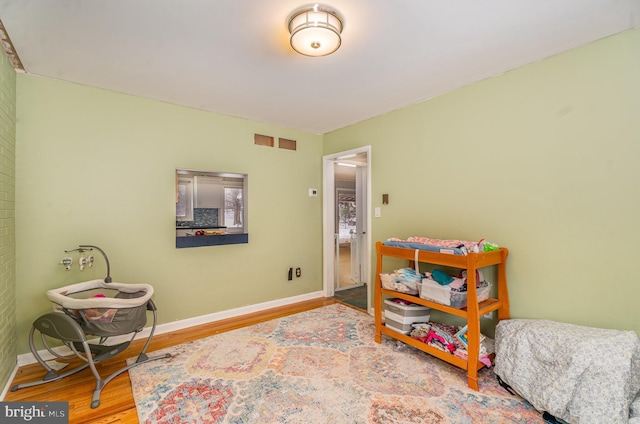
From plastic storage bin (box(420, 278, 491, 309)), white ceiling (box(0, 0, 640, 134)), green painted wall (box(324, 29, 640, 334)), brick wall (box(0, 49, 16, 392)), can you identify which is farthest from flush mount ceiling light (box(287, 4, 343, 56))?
brick wall (box(0, 49, 16, 392))

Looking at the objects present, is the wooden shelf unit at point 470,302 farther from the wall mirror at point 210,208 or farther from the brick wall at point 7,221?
the brick wall at point 7,221

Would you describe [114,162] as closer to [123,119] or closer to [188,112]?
[123,119]

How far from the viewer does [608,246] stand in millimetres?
1882

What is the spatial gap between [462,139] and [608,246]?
131 centimetres

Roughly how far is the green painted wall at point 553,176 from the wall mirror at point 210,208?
2.16 m

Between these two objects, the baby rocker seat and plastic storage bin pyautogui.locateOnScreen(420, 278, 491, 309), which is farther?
plastic storage bin pyautogui.locateOnScreen(420, 278, 491, 309)

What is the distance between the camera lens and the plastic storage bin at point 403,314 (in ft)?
8.36

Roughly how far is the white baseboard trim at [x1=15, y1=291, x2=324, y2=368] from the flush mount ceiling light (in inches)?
115

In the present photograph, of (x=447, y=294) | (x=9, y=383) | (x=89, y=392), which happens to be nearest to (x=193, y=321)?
(x=89, y=392)

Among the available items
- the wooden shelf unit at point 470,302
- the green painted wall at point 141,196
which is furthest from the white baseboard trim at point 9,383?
the wooden shelf unit at point 470,302

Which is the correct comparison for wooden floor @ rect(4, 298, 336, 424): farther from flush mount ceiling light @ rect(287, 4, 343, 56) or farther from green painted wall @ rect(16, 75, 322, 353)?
flush mount ceiling light @ rect(287, 4, 343, 56)

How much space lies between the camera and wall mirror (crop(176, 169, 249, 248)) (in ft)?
10.3

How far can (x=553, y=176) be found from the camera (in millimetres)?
2102

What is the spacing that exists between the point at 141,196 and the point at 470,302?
3.10m
